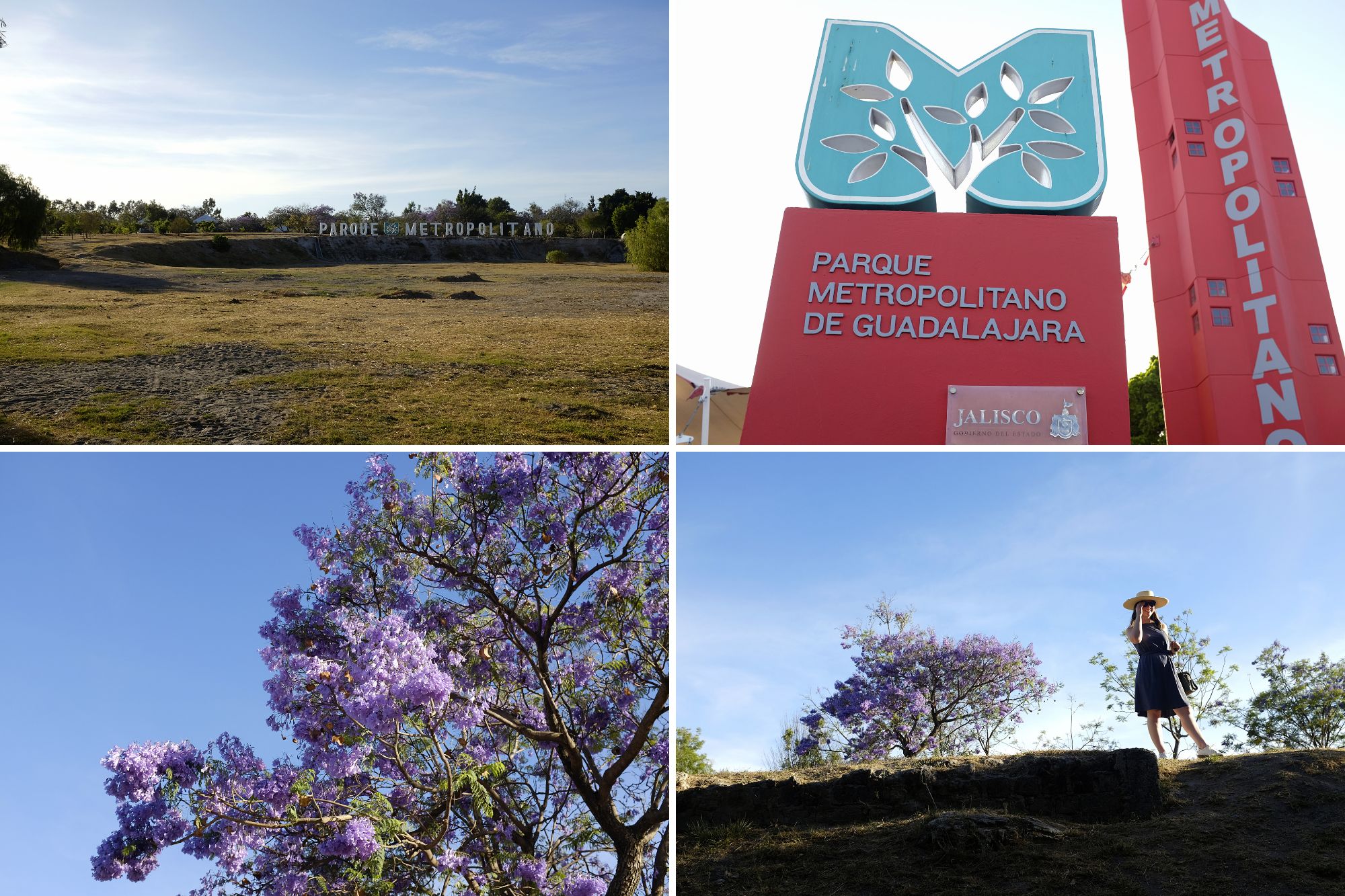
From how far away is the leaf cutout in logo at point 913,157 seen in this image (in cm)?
1306

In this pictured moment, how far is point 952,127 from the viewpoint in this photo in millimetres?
13055

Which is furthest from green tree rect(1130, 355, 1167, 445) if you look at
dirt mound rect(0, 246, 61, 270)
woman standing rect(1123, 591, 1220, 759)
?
dirt mound rect(0, 246, 61, 270)

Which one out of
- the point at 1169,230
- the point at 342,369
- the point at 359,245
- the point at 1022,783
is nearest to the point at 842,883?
the point at 1022,783

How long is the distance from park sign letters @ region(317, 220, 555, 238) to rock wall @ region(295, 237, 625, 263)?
1.08 m

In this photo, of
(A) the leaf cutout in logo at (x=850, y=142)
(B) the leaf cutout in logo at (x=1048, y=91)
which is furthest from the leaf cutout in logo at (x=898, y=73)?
(B) the leaf cutout in logo at (x=1048, y=91)

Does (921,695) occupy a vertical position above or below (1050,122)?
below

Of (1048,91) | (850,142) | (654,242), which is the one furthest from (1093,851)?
(654,242)

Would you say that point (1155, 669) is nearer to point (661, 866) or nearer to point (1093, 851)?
point (1093, 851)

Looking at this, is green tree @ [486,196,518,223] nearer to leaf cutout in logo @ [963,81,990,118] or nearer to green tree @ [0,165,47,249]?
green tree @ [0,165,47,249]

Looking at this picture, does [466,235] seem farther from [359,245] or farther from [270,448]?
[270,448]

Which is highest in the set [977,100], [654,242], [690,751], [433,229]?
[433,229]

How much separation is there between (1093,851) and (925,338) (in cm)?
690

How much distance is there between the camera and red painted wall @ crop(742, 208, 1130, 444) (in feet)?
40.7

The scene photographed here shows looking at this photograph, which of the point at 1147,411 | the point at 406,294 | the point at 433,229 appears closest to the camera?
the point at 406,294
